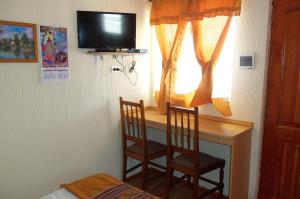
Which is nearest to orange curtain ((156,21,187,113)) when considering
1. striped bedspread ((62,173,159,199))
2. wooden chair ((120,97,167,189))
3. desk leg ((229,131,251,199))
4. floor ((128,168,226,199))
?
wooden chair ((120,97,167,189))

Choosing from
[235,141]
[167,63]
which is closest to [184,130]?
[235,141]

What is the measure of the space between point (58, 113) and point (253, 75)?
200 centimetres

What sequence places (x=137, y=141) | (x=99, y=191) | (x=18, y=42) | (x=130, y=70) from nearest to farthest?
1. (x=99, y=191)
2. (x=18, y=42)
3. (x=137, y=141)
4. (x=130, y=70)

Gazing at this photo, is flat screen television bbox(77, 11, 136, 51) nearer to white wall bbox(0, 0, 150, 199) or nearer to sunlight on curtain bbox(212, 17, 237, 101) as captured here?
white wall bbox(0, 0, 150, 199)

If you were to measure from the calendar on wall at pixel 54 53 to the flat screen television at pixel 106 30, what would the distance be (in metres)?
0.18

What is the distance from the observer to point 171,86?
310 cm

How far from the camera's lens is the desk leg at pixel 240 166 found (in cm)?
236

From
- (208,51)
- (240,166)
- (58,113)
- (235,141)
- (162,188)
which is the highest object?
(208,51)

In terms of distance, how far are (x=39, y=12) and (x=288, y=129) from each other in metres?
2.58

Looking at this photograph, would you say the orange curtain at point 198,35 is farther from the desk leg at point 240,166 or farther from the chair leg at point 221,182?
the chair leg at point 221,182

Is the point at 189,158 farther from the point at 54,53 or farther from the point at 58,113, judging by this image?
the point at 54,53

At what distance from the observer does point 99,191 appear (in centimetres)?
183

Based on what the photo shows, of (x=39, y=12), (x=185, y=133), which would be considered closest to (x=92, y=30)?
(x=39, y=12)

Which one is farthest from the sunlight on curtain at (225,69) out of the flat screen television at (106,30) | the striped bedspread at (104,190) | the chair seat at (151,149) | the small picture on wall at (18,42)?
the small picture on wall at (18,42)
